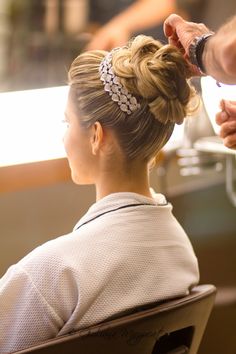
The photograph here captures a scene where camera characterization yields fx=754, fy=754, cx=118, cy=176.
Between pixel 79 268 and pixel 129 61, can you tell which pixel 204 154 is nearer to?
pixel 129 61

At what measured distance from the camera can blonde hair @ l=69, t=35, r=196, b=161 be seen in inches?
57.3

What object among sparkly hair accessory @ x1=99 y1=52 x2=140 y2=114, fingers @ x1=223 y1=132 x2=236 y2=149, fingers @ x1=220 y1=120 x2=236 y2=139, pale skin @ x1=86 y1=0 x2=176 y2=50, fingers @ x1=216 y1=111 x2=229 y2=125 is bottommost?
fingers @ x1=223 y1=132 x2=236 y2=149

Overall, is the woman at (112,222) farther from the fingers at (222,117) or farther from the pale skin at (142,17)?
the pale skin at (142,17)

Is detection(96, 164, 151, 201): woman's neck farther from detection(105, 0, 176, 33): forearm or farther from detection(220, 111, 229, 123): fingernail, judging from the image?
detection(105, 0, 176, 33): forearm

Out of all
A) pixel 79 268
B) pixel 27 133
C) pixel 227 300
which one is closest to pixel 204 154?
pixel 227 300

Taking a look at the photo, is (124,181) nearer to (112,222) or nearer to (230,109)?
(112,222)

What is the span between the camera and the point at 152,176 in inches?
109

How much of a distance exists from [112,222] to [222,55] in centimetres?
37

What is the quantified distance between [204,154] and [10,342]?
137 centimetres

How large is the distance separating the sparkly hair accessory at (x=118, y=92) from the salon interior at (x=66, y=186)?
0.26 m

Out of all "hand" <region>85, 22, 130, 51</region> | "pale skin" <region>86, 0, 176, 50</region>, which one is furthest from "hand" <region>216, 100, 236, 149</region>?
"pale skin" <region>86, 0, 176, 50</region>

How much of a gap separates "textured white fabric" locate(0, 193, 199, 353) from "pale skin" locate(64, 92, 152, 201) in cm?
9

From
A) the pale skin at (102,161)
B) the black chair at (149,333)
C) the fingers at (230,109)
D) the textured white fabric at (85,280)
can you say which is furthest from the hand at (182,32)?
the black chair at (149,333)

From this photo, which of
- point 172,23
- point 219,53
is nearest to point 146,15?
point 172,23
